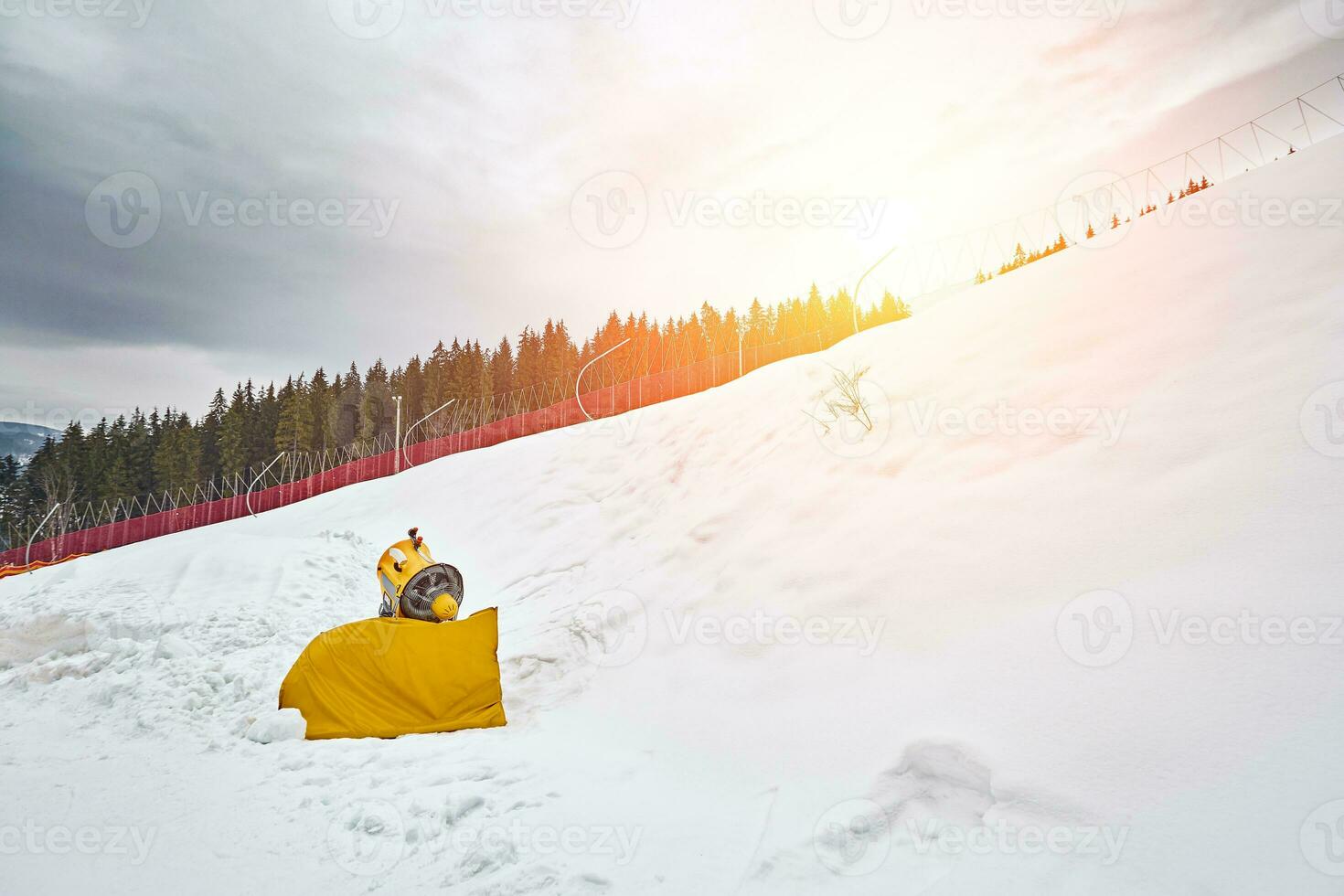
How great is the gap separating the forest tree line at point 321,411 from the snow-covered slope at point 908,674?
4549 cm

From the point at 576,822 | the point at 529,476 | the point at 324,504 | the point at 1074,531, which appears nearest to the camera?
the point at 576,822

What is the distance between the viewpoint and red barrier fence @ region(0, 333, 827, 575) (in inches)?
1042

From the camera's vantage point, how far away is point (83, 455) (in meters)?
53.8

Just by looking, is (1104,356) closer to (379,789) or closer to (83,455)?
(379,789)

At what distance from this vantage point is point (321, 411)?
59.5 metres

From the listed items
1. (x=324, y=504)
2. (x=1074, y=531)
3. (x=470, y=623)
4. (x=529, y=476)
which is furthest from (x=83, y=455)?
(x=1074, y=531)

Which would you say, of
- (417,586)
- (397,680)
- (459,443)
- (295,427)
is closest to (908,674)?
(397,680)

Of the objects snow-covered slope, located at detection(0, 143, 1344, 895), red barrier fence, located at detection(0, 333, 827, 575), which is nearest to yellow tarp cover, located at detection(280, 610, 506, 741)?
→ snow-covered slope, located at detection(0, 143, 1344, 895)

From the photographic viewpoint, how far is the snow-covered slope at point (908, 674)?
2633 millimetres

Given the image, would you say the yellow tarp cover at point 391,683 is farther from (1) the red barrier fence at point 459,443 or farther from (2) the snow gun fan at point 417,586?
(1) the red barrier fence at point 459,443

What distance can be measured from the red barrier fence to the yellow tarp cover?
20435 millimetres

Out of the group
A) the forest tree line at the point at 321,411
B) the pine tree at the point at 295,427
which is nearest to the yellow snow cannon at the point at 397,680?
the forest tree line at the point at 321,411

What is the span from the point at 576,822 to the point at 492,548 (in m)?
9.97

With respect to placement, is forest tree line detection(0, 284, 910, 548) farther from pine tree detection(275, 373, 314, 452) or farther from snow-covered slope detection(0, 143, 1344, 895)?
snow-covered slope detection(0, 143, 1344, 895)
